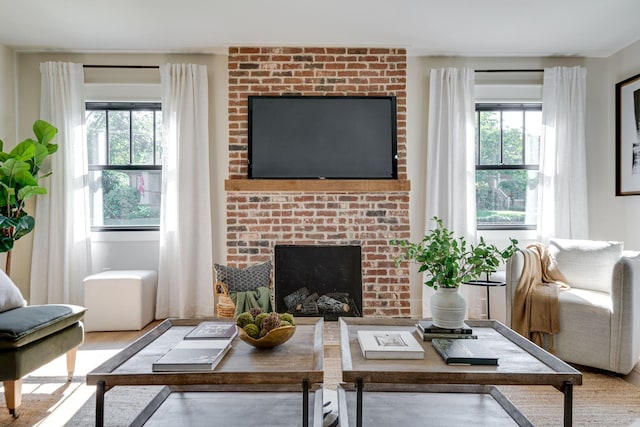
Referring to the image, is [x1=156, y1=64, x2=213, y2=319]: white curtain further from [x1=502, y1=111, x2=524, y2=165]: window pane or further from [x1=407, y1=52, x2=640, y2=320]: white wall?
[x1=502, y1=111, x2=524, y2=165]: window pane

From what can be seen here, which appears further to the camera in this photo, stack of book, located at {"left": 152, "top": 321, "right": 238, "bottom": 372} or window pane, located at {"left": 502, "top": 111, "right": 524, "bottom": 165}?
window pane, located at {"left": 502, "top": 111, "right": 524, "bottom": 165}

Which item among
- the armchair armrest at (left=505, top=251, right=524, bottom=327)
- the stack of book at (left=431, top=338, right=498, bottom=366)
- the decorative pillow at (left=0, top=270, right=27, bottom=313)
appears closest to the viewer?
the stack of book at (left=431, top=338, right=498, bottom=366)

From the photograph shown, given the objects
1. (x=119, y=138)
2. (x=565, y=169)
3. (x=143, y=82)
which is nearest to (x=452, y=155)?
(x=565, y=169)

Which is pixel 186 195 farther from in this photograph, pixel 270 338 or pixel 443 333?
pixel 443 333

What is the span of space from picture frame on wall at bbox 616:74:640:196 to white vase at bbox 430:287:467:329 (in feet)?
9.38

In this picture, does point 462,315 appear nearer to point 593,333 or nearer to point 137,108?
point 593,333

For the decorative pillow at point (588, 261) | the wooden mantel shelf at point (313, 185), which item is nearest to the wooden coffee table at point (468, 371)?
the decorative pillow at point (588, 261)

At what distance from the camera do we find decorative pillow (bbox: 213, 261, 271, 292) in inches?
124

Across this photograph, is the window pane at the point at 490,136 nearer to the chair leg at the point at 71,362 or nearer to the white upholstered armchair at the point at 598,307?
the white upholstered armchair at the point at 598,307

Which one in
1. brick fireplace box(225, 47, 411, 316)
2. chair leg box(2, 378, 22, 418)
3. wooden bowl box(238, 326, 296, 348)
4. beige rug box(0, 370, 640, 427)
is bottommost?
beige rug box(0, 370, 640, 427)

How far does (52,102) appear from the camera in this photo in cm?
387

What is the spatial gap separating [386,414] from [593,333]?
174 centimetres

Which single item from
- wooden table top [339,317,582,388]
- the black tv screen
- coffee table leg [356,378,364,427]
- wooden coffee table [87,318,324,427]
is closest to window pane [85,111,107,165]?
the black tv screen

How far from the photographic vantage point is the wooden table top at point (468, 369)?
1.46m
